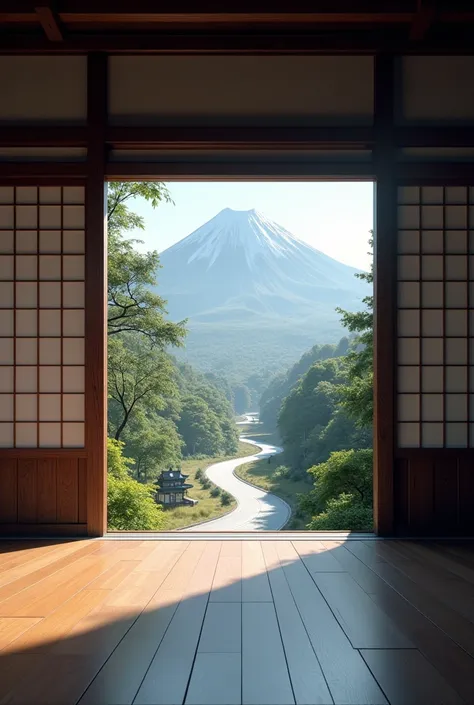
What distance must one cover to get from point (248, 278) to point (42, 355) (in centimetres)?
5210

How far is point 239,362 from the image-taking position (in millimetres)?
40219

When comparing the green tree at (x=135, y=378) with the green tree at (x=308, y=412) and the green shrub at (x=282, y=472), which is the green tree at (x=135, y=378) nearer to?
the green tree at (x=308, y=412)

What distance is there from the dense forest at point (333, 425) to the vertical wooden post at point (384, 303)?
4.26 metres

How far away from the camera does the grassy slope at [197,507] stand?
18875 mm

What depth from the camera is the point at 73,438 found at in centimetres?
398

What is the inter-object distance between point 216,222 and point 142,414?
47785mm

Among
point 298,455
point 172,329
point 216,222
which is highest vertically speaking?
point 216,222

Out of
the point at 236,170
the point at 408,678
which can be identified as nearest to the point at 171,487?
the point at 236,170
